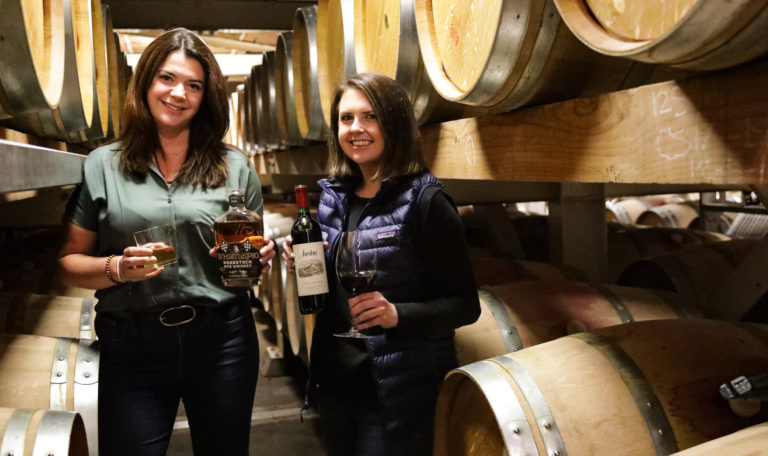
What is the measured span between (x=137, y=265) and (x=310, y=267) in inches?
16.1

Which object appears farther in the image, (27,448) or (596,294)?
(596,294)

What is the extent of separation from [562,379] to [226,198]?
3.25ft

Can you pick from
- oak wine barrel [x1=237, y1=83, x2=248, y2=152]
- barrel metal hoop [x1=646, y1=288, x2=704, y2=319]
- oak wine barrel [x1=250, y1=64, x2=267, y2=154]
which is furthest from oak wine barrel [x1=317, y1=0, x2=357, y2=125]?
oak wine barrel [x1=237, y1=83, x2=248, y2=152]

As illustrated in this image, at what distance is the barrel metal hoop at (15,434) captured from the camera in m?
1.24

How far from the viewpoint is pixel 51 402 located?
1.68 metres

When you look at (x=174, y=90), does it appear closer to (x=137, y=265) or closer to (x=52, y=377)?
(x=137, y=265)

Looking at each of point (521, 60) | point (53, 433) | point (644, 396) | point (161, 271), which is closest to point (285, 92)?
point (161, 271)

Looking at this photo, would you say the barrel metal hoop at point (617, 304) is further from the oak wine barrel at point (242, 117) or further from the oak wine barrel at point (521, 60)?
the oak wine barrel at point (242, 117)

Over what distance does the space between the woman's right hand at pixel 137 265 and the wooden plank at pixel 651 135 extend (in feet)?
2.94

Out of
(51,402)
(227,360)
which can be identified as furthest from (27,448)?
(227,360)

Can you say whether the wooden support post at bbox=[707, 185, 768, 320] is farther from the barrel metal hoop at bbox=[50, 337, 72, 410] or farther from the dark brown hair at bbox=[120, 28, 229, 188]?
the barrel metal hoop at bbox=[50, 337, 72, 410]

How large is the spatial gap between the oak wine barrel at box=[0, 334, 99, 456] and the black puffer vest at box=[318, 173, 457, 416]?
2.42ft

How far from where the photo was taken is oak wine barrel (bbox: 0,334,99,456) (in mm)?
1676

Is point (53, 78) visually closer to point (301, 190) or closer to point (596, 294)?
point (301, 190)
